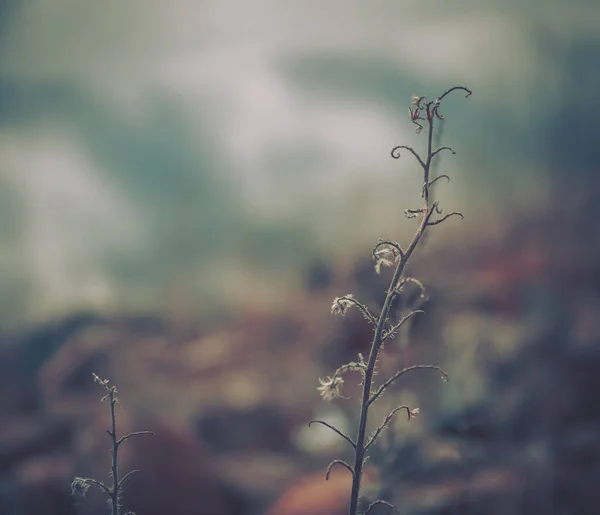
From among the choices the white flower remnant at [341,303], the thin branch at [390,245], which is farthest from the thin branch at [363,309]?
the thin branch at [390,245]

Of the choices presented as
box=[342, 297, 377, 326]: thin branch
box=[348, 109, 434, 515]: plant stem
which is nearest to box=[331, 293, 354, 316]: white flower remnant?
box=[342, 297, 377, 326]: thin branch

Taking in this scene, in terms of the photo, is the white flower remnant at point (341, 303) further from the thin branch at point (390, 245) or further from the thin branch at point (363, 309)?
the thin branch at point (390, 245)

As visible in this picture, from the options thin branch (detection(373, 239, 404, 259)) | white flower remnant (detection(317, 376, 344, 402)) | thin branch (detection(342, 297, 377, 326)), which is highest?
thin branch (detection(373, 239, 404, 259))

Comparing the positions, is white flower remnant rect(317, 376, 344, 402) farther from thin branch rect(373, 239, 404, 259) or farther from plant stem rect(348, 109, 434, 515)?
thin branch rect(373, 239, 404, 259)

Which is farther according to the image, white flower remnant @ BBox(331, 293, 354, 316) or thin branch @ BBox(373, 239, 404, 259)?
white flower remnant @ BBox(331, 293, 354, 316)

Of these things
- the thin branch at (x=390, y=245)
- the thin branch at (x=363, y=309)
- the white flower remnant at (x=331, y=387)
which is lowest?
the white flower remnant at (x=331, y=387)

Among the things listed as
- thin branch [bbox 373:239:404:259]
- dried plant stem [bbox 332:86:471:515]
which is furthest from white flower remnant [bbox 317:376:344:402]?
thin branch [bbox 373:239:404:259]

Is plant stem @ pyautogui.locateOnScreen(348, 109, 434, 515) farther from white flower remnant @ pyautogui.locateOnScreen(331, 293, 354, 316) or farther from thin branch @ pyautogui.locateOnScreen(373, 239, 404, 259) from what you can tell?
white flower remnant @ pyautogui.locateOnScreen(331, 293, 354, 316)

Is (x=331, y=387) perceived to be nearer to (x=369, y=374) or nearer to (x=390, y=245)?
(x=369, y=374)

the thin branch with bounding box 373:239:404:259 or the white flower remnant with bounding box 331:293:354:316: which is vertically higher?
the thin branch with bounding box 373:239:404:259
